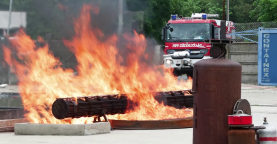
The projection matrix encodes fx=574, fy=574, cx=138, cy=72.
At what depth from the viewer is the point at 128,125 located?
1015cm

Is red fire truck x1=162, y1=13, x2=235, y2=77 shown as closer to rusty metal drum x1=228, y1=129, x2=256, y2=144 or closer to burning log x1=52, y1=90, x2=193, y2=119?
burning log x1=52, y1=90, x2=193, y2=119

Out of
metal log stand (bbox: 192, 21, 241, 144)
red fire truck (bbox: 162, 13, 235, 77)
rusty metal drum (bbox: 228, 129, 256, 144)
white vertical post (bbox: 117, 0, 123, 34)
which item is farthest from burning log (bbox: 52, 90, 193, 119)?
red fire truck (bbox: 162, 13, 235, 77)

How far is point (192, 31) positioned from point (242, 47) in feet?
13.8

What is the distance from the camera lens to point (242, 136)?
583cm

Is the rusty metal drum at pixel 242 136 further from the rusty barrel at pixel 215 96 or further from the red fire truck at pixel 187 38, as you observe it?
the red fire truck at pixel 187 38

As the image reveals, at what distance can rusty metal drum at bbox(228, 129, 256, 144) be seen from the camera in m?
Answer: 5.83

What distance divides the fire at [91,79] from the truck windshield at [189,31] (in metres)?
10.7

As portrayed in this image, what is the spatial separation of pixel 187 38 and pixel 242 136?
699 inches

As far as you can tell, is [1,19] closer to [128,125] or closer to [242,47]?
[128,125]

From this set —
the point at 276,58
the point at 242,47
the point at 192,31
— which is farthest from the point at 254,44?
the point at 192,31

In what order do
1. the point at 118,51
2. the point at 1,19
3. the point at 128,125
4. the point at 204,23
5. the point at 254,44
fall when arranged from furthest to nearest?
the point at 254,44 < the point at 204,23 < the point at 1,19 < the point at 118,51 < the point at 128,125

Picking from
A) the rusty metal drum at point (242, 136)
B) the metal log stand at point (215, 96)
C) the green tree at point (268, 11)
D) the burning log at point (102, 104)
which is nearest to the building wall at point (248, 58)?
the burning log at point (102, 104)

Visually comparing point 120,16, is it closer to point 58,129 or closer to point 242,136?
point 58,129

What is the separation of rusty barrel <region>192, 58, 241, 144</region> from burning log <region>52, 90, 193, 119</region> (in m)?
3.57
